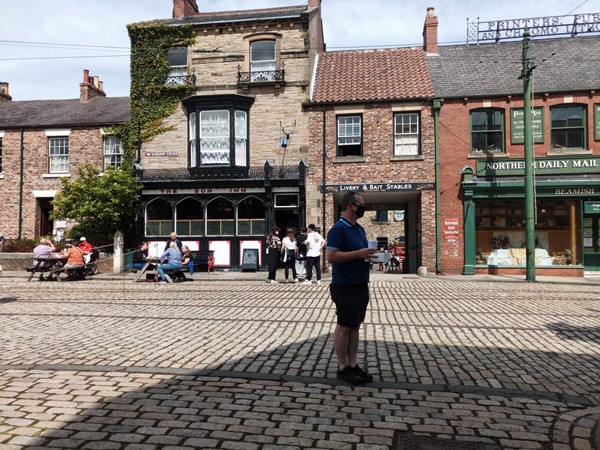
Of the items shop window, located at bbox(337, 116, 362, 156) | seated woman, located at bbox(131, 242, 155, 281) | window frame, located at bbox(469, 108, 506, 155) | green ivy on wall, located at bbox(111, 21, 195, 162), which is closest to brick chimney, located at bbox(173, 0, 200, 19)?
green ivy on wall, located at bbox(111, 21, 195, 162)

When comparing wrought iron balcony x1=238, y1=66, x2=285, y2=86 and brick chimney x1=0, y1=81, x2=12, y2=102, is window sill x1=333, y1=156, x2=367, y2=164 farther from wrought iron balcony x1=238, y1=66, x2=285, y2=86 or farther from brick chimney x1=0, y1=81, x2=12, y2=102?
brick chimney x1=0, y1=81, x2=12, y2=102

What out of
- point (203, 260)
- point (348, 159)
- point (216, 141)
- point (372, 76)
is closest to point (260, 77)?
point (216, 141)

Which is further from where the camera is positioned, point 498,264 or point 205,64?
point 205,64

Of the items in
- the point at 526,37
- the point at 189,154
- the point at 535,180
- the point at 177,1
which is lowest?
the point at 535,180

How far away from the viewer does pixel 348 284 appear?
14.9ft

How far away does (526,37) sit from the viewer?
15742 mm

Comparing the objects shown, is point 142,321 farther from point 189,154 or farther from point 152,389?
point 189,154

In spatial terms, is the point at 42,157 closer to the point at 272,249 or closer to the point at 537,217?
the point at 272,249

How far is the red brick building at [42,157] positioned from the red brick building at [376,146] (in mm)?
9826

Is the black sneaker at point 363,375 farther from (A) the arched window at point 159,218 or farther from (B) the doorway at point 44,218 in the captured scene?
(B) the doorway at point 44,218

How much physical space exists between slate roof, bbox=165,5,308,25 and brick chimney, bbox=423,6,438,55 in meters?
5.65

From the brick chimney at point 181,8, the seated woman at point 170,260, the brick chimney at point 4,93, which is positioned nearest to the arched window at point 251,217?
the seated woman at point 170,260

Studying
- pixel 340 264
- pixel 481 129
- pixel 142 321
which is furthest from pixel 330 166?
pixel 340 264

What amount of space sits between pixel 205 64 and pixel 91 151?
7.07m
